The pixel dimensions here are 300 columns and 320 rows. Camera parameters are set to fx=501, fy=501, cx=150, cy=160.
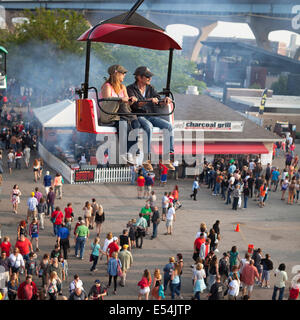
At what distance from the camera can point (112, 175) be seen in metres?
22.9

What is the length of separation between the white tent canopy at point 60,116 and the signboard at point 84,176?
314 cm

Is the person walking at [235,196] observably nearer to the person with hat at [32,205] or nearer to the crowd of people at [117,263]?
the crowd of people at [117,263]

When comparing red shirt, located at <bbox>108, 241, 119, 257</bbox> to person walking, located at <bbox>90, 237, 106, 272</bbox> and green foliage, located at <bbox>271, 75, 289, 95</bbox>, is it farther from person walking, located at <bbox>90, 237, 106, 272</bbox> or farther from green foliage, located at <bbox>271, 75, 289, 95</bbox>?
green foliage, located at <bbox>271, 75, 289, 95</bbox>

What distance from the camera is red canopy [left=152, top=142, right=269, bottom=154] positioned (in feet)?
77.4

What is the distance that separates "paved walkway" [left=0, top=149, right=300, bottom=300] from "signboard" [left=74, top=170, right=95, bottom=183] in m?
0.46

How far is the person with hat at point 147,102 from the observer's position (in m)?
6.73

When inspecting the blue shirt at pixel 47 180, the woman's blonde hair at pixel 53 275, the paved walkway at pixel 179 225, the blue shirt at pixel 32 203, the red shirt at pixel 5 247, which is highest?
the blue shirt at pixel 47 180

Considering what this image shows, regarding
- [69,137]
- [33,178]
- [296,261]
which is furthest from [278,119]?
[296,261]

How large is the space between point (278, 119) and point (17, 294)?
3087 centimetres

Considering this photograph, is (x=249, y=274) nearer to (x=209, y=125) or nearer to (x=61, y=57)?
(x=209, y=125)

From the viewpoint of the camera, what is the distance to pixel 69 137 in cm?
2617

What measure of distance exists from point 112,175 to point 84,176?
1.35 metres

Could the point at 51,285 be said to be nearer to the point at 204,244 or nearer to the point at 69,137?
the point at 204,244

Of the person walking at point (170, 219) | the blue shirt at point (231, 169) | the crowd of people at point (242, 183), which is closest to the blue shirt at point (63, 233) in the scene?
the person walking at point (170, 219)
